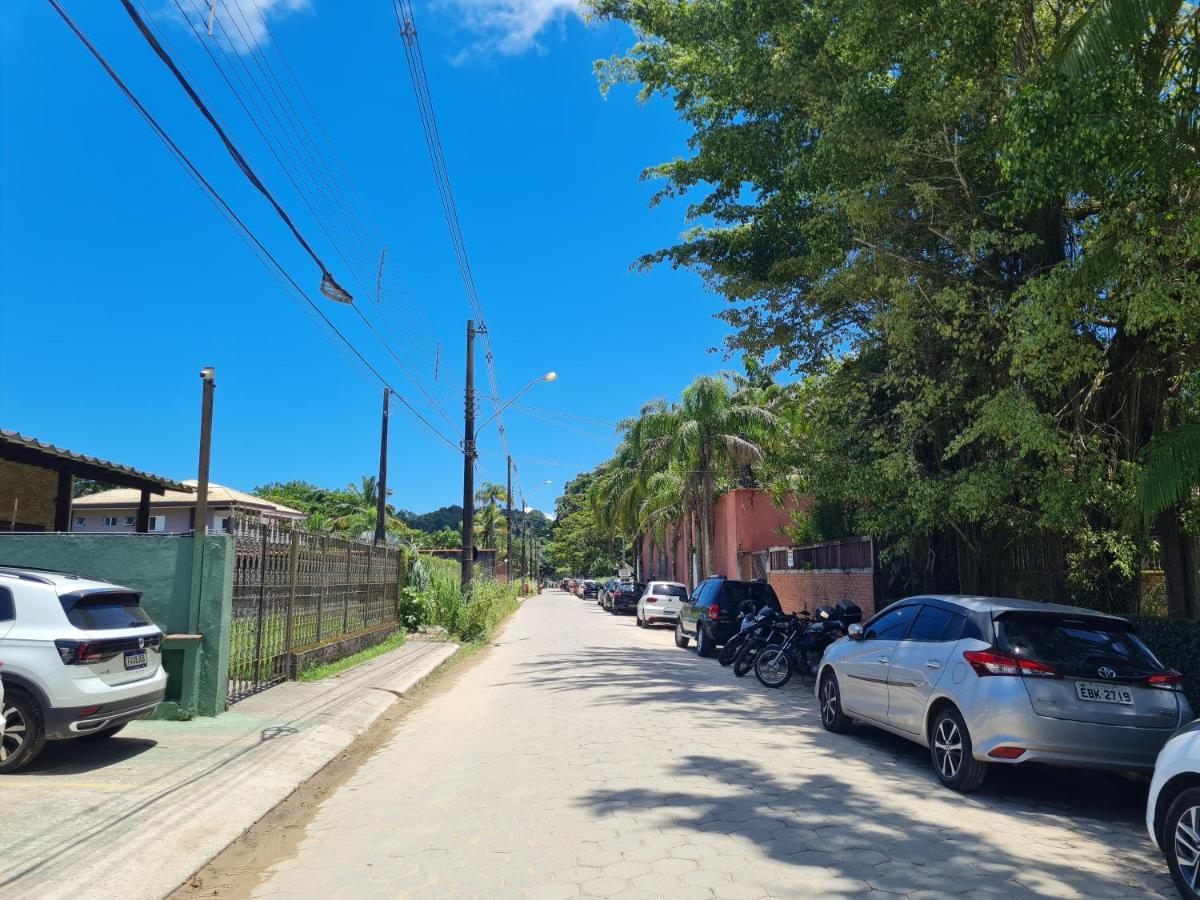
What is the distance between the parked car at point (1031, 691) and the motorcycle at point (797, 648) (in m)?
5.84

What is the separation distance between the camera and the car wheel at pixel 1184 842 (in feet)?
15.4

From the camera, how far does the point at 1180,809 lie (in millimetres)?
4836

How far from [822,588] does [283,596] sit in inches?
570

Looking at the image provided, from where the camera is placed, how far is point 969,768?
277 inches

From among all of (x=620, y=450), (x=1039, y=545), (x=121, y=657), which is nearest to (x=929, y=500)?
(x=1039, y=545)

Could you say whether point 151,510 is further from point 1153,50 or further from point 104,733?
point 1153,50

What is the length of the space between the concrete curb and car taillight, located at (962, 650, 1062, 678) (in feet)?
18.7

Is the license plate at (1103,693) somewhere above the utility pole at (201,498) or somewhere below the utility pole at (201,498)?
below

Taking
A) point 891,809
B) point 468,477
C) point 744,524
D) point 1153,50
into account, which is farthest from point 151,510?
point 1153,50

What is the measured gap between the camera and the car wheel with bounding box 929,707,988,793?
23.0 ft

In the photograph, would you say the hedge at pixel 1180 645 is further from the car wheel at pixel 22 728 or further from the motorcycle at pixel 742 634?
the car wheel at pixel 22 728

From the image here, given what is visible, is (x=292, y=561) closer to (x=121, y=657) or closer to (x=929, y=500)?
(x=121, y=657)

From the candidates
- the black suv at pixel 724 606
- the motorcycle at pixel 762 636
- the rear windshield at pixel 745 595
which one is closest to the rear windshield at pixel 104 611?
the motorcycle at pixel 762 636

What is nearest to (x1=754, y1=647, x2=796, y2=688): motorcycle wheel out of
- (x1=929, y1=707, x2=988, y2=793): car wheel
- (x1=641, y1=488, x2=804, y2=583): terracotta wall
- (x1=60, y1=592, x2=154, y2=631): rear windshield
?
(x1=929, y1=707, x2=988, y2=793): car wheel
